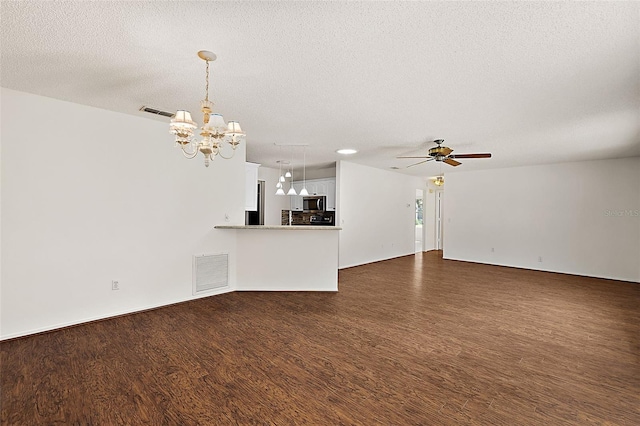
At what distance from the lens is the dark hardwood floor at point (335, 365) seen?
6.63 ft

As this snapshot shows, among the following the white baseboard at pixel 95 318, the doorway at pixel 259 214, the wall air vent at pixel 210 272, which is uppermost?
the doorway at pixel 259 214

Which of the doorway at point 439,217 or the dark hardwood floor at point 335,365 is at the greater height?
the doorway at point 439,217

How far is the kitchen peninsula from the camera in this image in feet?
16.5

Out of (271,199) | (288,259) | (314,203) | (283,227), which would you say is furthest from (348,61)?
(271,199)

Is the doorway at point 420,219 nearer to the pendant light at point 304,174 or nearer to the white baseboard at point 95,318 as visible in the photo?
the pendant light at point 304,174

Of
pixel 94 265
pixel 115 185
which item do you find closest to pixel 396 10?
pixel 115 185

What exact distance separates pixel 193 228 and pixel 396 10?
12.3ft

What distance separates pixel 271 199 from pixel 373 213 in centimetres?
272

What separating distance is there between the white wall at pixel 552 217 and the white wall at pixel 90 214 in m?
6.82

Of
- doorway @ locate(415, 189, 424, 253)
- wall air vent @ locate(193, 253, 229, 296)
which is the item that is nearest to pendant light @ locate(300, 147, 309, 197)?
wall air vent @ locate(193, 253, 229, 296)

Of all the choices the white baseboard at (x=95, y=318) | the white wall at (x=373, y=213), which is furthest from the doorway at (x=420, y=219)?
the white baseboard at (x=95, y=318)

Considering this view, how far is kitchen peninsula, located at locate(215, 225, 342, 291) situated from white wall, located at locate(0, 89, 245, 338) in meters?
0.77

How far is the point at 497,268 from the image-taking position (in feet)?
24.3

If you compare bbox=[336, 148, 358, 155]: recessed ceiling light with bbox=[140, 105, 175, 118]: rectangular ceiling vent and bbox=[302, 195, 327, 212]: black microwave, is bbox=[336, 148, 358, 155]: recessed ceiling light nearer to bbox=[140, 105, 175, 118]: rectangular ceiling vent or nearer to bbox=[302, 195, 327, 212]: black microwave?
A: bbox=[302, 195, 327, 212]: black microwave
